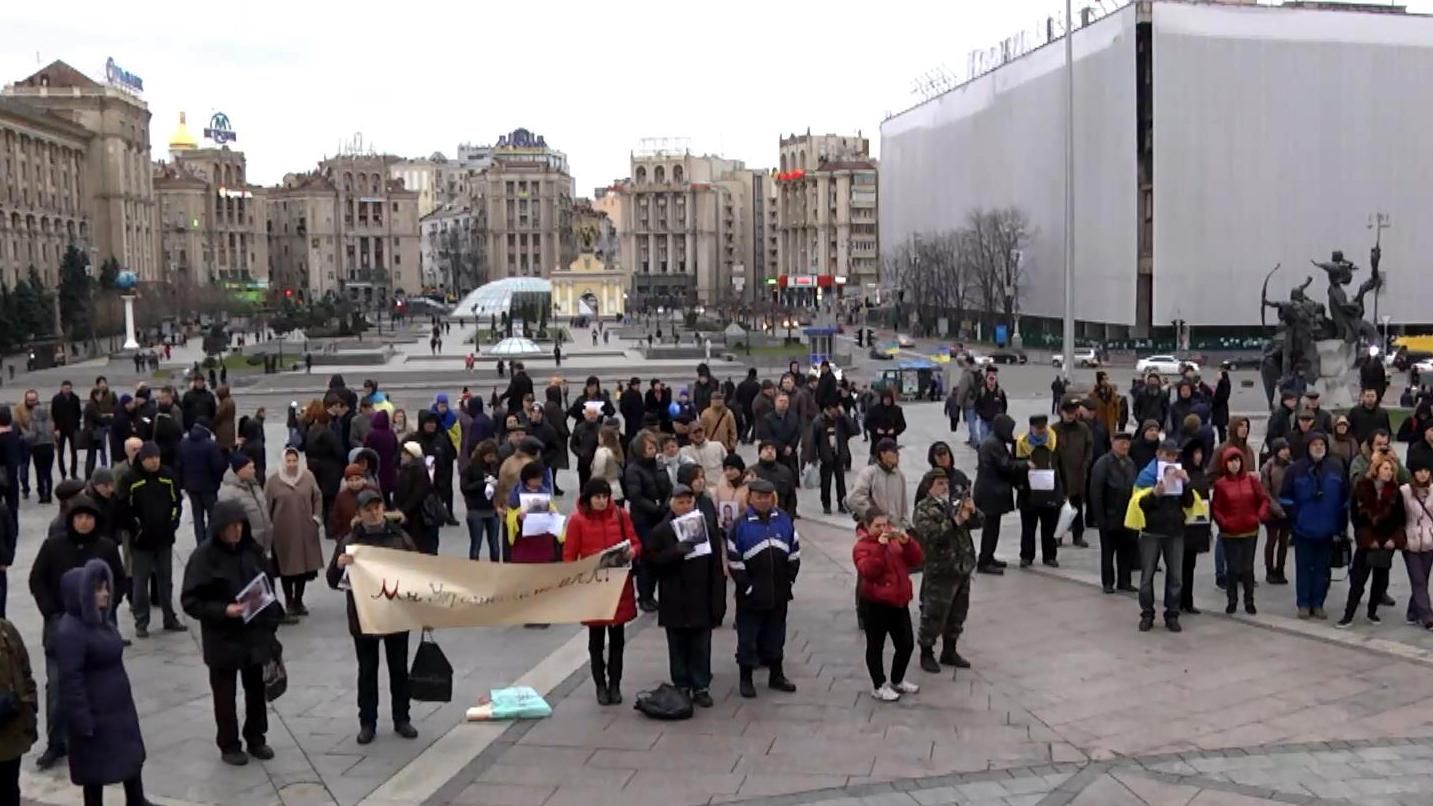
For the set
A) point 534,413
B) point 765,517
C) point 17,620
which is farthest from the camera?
point 534,413

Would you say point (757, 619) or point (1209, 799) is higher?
point (757, 619)

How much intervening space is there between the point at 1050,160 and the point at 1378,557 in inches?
2664

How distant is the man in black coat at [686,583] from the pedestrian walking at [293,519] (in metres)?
3.78

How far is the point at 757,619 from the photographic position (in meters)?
9.44

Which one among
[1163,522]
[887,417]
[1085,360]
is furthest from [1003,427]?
[1085,360]

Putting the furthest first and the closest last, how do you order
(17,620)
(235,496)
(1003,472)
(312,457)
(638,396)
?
(638,396) < (312,457) < (1003,472) < (17,620) < (235,496)

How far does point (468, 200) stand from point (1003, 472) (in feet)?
611

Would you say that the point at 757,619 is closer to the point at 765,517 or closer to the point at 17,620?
the point at 765,517

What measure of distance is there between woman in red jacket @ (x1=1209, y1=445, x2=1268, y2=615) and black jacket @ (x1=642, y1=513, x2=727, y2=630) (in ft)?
15.4

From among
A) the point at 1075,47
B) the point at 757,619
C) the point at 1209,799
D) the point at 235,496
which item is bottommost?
the point at 1209,799

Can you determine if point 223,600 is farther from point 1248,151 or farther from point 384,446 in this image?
point 1248,151

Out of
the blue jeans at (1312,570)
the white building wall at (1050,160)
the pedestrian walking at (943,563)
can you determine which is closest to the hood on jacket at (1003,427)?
the blue jeans at (1312,570)

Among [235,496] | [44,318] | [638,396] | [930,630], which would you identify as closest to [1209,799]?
[930,630]

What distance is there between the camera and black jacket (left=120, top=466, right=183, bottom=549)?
11.0 meters
